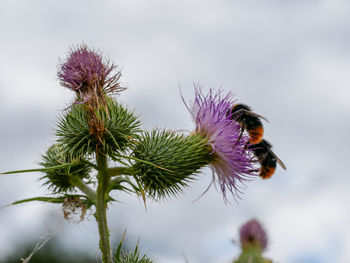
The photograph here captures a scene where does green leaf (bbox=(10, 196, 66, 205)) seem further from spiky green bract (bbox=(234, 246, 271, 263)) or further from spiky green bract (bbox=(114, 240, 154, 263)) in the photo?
spiky green bract (bbox=(234, 246, 271, 263))

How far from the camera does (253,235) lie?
1202 centimetres

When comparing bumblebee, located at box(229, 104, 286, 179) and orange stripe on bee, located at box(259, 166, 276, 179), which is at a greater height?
bumblebee, located at box(229, 104, 286, 179)

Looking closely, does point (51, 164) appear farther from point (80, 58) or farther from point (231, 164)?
point (231, 164)

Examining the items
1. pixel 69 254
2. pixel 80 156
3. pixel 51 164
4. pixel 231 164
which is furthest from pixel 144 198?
pixel 69 254

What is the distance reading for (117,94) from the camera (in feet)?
19.9

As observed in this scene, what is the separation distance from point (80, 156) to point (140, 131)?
3.05 ft

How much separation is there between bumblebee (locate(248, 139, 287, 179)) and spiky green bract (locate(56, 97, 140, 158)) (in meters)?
1.74

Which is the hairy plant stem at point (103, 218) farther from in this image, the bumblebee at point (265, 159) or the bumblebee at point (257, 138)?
the bumblebee at point (265, 159)

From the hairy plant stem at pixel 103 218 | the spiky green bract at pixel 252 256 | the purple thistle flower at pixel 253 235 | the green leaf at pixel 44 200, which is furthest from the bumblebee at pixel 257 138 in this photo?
the purple thistle flower at pixel 253 235

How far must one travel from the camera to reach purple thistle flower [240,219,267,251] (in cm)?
1179

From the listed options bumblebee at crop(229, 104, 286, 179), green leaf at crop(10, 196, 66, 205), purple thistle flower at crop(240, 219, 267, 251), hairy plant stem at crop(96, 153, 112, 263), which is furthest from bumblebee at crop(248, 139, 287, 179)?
purple thistle flower at crop(240, 219, 267, 251)

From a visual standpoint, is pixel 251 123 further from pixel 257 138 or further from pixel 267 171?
pixel 267 171

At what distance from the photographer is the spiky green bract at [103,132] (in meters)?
5.35

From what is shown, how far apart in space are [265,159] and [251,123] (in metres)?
0.65
